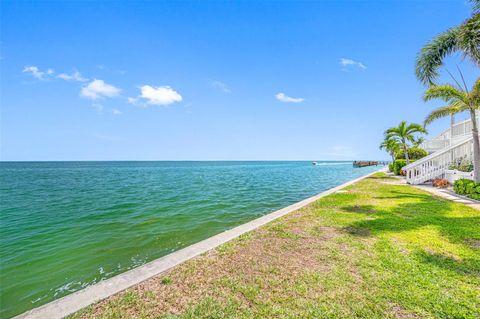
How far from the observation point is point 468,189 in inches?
382

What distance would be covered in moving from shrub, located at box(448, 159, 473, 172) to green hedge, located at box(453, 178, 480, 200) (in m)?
3.61

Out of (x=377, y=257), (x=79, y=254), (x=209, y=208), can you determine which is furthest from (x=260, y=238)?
(x=209, y=208)

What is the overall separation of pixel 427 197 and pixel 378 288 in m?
9.60

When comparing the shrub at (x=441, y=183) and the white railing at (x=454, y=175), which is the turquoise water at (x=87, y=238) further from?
the white railing at (x=454, y=175)

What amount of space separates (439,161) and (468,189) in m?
5.65

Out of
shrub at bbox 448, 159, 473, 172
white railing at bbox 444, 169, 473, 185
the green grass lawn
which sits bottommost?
the green grass lawn

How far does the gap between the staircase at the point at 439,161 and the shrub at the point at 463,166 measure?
0.81 ft

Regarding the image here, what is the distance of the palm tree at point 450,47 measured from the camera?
7.61m

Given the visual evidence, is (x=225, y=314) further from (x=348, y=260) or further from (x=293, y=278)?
(x=348, y=260)

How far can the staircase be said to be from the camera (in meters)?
13.8

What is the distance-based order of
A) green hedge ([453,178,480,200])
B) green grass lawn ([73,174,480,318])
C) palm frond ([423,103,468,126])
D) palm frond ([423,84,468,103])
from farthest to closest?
→ palm frond ([423,103,468,126]) < palm frond ([423,84,468,103]) < green hedge ([453,178,480,200]) < green grass lawn ([73,174,480,318])

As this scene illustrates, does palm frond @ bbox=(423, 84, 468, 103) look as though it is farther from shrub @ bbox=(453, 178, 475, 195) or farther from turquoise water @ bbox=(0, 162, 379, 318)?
turquoise water @ bbox=(0, 162, 379, 318)

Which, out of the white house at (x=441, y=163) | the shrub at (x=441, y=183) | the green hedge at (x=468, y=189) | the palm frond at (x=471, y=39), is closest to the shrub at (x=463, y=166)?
the white house at (x=441, y=163)

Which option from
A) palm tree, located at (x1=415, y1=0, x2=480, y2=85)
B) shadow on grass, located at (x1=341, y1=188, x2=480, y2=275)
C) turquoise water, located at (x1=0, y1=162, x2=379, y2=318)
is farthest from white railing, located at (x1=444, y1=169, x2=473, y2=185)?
turquoise water, located at (x1=0, y1=162, x2=379, y2=318)
